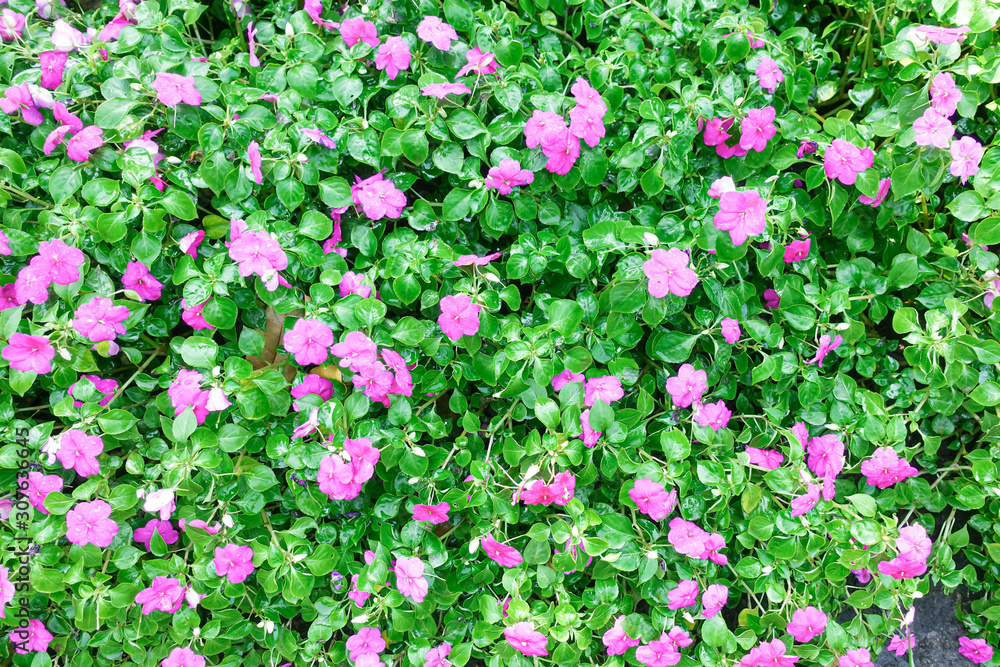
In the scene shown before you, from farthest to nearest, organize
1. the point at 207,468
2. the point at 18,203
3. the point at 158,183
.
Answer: the point at 18,203
the point at 158,183
the point at 207,468

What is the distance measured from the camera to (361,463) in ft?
4.97

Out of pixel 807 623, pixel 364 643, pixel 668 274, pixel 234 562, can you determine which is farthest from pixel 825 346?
pixel 234 562

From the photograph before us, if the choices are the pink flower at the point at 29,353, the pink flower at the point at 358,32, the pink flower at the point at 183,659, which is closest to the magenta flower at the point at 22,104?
the pink flower at the point at 29,353

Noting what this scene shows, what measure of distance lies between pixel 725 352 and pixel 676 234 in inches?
12.5

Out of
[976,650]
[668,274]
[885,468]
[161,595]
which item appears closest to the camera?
[668,274]

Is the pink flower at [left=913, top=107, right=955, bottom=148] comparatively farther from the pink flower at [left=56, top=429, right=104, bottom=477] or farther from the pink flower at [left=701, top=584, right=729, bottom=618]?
the pink flower at [left=56, top=429, right=104, bottom=477]

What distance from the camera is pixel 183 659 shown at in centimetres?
160

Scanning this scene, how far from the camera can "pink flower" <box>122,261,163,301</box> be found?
1.63 metres

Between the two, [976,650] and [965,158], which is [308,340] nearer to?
[965,158]

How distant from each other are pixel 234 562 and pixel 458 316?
79 cm

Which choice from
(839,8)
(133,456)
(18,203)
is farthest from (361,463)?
(839,8)

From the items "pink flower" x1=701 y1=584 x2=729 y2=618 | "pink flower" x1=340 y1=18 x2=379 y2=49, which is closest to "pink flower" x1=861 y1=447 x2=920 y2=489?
"pink flower" x1=701 y1=584 x2=729 y2=618

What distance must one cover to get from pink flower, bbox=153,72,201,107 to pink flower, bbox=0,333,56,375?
2.01ft

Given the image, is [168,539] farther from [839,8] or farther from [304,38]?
[839,8]
